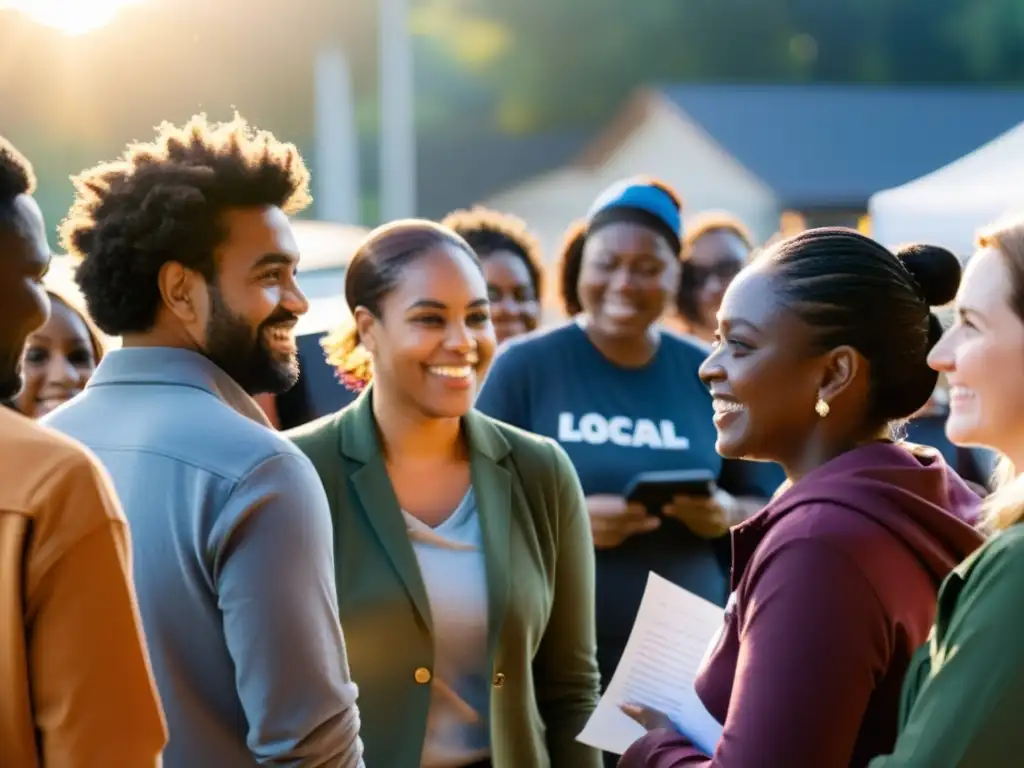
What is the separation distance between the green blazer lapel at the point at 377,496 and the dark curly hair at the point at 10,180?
1365mm

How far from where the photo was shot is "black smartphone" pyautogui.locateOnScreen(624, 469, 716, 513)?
3918 millimetres

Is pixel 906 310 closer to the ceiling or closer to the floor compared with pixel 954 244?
closer to the ceiling

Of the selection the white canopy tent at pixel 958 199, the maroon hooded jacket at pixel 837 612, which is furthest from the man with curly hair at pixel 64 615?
the white canopy tent at pixel 958 199

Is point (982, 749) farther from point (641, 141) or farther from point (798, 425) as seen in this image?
point (641, 141)

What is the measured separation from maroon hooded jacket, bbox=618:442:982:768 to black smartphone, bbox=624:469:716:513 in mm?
1858

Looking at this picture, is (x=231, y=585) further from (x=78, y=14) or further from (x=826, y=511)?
(x=78, y=14)

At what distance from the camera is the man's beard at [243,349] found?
221 centimetres

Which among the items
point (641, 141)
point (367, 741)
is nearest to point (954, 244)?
point (367, 741)

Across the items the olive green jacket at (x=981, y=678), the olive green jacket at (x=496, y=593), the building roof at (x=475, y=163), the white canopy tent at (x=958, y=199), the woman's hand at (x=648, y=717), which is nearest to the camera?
the olive green jacket at (x=981, y=678)

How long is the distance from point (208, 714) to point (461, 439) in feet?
4.01

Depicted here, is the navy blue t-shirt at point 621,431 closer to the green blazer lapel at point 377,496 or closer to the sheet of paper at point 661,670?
the green blazer lapel at point 377,496

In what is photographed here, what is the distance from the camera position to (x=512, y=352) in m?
4.17

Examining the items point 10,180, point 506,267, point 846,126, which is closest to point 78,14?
point 506,267

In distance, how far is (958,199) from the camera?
310 inches
